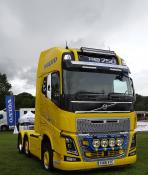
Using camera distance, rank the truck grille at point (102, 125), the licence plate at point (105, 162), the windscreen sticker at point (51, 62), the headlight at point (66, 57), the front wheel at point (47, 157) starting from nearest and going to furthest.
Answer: the truck grille at point (102, 125), the licence plate at point (105, 162), the headlight at point (66, 57), the front wheel at point (47, 157), the windscreen sticker at point (51, 62)

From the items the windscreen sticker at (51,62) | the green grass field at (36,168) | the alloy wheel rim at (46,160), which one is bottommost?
the green grass field at (36,168)

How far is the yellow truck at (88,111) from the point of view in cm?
961

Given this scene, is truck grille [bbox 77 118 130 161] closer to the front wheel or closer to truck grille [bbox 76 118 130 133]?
truck grille [bbox 76 118 130 133]

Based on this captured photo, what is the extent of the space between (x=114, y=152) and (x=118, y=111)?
112 cm

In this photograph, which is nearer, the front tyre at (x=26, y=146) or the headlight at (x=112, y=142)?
the headlight at (x=112, y=142)

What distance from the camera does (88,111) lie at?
31.9 ft

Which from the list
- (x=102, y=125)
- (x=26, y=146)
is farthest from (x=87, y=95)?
(x=26, y=146)

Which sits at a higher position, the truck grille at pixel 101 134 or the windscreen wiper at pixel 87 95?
the windscreen wiper at pixel 87 95

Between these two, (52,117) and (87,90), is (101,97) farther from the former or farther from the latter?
(52,117)

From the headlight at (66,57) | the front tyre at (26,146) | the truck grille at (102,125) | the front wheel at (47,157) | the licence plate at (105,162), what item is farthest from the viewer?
the front tyre at (26,146)

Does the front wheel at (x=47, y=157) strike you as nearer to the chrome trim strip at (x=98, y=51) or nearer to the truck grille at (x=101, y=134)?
the truck grille at (x=101, y=134)

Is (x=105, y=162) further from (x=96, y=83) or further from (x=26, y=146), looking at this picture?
(x=26, y=146)

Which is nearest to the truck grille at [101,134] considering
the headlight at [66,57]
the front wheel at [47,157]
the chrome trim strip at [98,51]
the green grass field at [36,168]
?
the green grass field at [36,168]

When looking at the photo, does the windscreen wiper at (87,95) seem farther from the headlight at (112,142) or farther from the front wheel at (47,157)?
the front wheel at (47,157)
